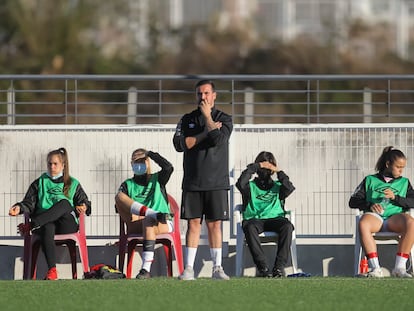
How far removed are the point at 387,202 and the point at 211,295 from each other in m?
3.44

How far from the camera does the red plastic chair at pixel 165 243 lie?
44.2ft

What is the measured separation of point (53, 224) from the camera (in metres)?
13.3

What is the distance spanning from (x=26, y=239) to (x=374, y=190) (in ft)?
12.2

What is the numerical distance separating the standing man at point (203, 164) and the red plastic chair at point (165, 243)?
1.31 metres

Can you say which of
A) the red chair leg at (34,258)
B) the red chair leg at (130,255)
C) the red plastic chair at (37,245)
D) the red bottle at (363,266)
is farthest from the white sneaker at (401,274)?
the red chair leg at (34,258)

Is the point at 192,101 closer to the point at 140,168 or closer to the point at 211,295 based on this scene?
the point at 140,168

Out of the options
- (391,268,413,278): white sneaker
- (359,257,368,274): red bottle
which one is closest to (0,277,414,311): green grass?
(391,268,413,278): white sneaker

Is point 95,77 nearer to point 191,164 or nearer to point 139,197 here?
point 139,197

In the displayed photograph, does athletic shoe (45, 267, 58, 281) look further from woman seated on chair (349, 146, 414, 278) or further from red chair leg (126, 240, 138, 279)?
woman seated on chair (349, 146, 414, 278)

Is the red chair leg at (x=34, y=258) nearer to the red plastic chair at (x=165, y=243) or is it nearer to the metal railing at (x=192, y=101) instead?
the red plastic chair at (x=165, y=243)

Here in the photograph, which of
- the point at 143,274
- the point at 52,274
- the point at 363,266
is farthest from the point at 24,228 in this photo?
the point at 363,266

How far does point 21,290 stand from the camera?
1102cm

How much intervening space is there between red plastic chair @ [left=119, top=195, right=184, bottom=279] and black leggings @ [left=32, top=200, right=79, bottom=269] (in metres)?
0.55

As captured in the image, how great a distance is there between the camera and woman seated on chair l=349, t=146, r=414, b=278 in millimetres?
13000
